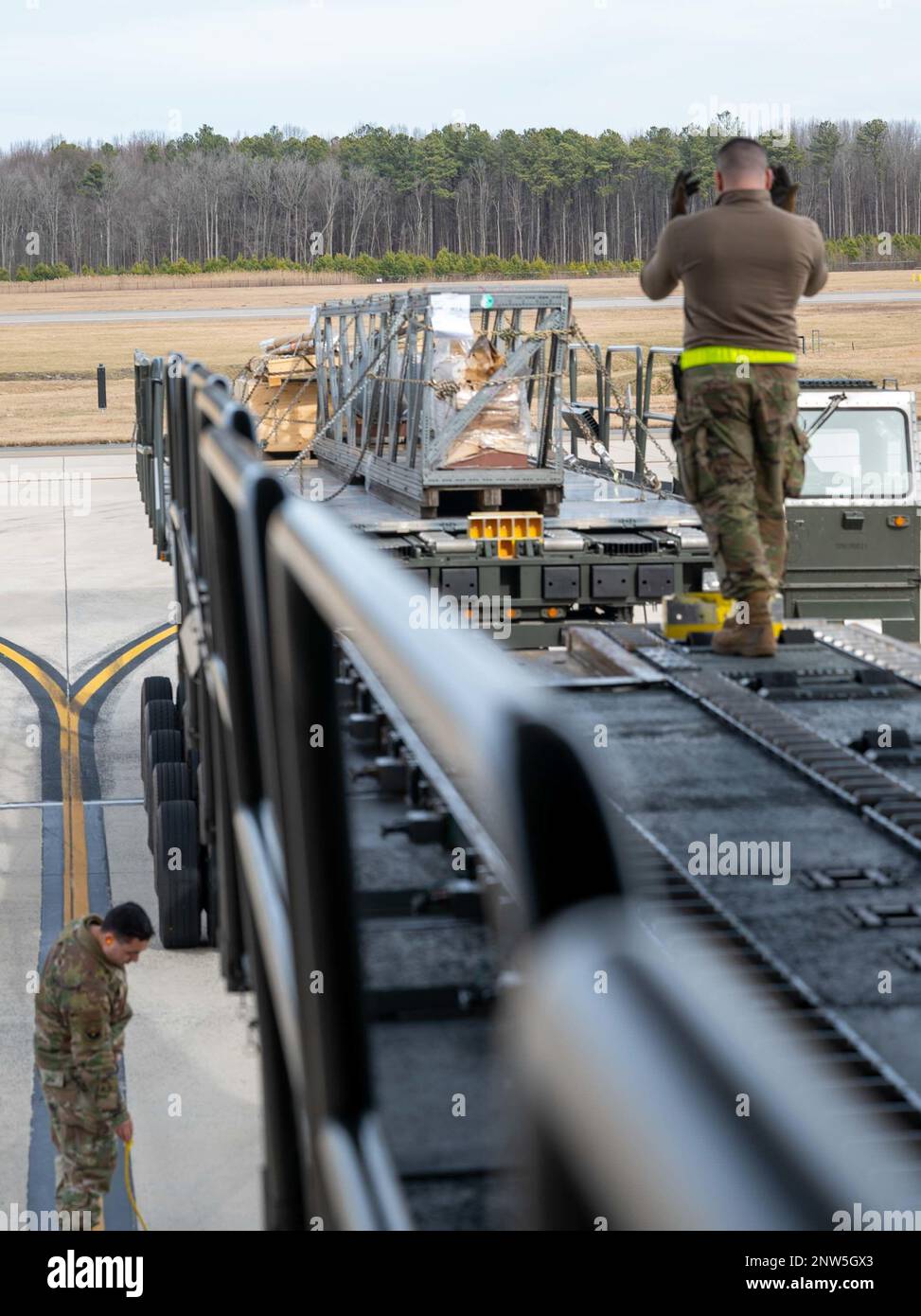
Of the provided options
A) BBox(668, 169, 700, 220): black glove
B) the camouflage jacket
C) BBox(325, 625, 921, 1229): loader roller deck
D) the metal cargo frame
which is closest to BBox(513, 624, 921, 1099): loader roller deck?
BBox(325, 625, 921, 1229): loader roller deck

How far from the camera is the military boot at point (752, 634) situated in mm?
5977

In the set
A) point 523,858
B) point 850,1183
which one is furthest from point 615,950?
point 850,1183

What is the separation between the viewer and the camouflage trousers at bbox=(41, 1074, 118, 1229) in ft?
19.1

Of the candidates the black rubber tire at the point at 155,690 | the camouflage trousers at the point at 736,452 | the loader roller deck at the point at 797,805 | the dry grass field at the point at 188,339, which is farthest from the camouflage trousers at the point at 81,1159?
the dry grass field at the point at 188,339

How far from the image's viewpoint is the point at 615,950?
764 millimetres

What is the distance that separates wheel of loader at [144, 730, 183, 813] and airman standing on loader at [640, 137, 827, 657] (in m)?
4.79

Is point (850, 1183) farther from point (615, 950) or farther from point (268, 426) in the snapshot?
point (268, 426)

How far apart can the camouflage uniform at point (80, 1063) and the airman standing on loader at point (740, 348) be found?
2.63m

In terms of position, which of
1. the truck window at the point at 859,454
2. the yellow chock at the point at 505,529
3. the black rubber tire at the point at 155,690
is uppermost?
the truck window at the point at 859,454

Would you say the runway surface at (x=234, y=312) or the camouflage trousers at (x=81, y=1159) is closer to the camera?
the camouflage trousers at (x=81, y=1159)

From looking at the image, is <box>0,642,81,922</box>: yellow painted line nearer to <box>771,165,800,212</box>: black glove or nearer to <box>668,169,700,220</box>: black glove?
<box>668,169,700,220</box>: black glove

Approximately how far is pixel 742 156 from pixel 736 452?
1.01 meters

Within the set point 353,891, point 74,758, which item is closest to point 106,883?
point 74,758

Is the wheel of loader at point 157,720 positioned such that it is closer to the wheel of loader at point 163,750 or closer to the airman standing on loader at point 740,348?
the wheel of loader at point 163,750
